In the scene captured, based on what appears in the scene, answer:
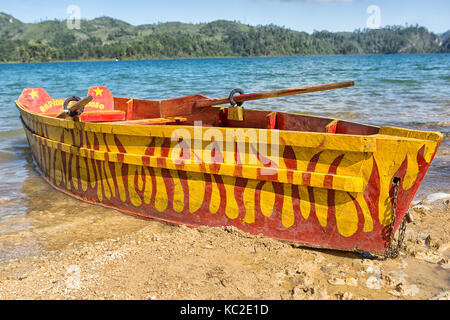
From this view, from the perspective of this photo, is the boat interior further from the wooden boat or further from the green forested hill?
the green forested hill

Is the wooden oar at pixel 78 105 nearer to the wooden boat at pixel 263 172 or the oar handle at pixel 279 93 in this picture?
the wooden boat at pixel 263 172

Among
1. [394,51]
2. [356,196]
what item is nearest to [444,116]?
[356,196]

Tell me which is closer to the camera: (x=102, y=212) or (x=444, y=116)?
(x=102, y=212)

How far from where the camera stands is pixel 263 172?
3693 mm

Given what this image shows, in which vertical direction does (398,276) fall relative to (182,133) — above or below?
below

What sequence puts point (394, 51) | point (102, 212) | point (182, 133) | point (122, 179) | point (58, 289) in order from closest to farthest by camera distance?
point (58, 289)
point (182, 133)
point (122, 179)
point (102, 212)
point (394, 51)

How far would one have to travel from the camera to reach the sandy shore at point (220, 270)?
3023mm

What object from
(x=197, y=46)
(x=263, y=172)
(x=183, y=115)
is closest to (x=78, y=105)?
(x=183, y=115)

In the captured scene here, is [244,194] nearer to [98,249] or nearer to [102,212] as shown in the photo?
[98,249]

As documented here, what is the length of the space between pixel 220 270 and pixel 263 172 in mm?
993

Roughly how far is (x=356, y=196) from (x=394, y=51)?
626 ft

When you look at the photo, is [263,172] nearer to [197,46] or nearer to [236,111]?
[236,111]

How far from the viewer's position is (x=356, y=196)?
11.1ft
